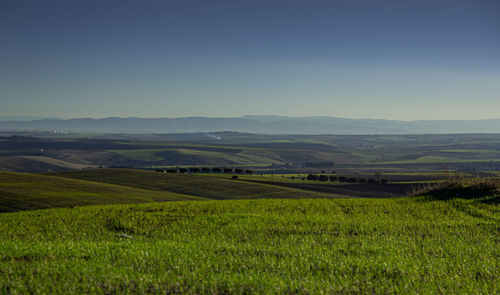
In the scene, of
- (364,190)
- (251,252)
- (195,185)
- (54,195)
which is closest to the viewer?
(251,252)

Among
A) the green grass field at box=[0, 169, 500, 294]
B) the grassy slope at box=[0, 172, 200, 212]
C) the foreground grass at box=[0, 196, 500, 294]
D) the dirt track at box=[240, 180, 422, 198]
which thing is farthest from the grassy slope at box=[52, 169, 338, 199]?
the foreground grass at box=[0, 196, 500, 294]

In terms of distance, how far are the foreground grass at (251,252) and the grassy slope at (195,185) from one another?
62.0 metres

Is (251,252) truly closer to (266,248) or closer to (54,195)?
(266,248)

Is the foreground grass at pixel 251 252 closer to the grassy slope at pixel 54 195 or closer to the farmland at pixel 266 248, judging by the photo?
Answer: the farmland at pixel 266 248

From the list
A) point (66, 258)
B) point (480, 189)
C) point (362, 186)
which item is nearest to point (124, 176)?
point (362, 186)

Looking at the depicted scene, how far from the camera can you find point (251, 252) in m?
14.1

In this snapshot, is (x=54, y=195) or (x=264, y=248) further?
(x=54, y=195)

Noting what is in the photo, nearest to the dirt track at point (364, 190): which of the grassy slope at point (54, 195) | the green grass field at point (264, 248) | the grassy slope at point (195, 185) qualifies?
the grassy slope at point (195, 185)

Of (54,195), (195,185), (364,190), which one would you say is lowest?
(364,190)

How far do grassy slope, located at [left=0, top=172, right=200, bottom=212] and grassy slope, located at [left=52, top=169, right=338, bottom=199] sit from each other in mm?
14087

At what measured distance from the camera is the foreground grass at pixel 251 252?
34.2 ft

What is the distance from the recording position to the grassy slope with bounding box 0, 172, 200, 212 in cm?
5192

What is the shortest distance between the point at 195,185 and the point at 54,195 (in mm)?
40183

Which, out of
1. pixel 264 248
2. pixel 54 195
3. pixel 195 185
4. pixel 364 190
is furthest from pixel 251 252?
pixel 364 190
